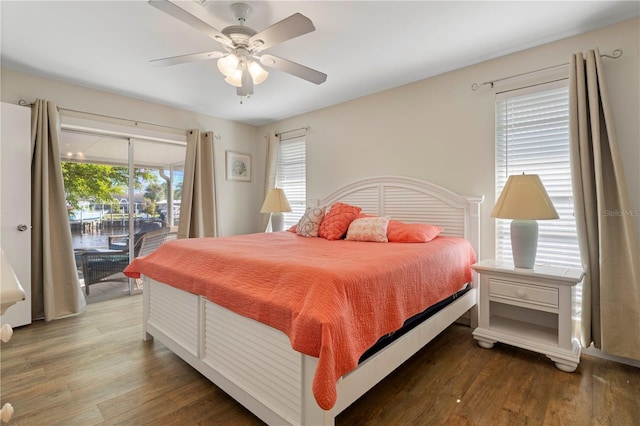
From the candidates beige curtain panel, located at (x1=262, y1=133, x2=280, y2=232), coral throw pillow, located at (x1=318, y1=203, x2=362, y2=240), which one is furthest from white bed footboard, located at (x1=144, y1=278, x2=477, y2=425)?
beige curtain panel, located at (x1=262, y1=133, x2=280, y2=232)

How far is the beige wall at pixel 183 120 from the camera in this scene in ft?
10.2

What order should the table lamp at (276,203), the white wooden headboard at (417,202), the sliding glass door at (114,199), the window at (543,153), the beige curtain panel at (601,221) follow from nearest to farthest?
1. the beige curtain panel at (601,221)
2. the window at (543,153)
3. the white wooden headboard at (417,202)
4. the sliding glass door at (114,199)
5. the table lamp at (276,203)

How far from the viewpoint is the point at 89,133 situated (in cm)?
363

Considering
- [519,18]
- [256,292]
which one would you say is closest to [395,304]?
[256,292]

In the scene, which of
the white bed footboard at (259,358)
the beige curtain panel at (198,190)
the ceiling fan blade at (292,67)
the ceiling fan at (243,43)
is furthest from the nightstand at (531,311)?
the beige curtain panel at (198,190)

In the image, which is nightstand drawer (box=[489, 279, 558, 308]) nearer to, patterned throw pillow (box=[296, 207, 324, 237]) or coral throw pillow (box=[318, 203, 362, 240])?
coral throw pillow (box=[318, 203, 362, 240])

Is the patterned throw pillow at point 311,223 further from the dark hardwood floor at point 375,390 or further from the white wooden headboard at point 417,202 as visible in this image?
the dark hardwood floor at point 375,390

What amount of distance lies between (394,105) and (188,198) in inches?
111

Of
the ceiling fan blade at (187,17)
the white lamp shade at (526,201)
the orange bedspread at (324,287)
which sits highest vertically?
the ceiling fan blade at (187,17)

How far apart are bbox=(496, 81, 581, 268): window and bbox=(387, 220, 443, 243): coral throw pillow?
2.22 ft

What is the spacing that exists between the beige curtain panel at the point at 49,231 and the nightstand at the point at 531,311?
387 centimetres

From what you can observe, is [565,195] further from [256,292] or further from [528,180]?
[256,292]

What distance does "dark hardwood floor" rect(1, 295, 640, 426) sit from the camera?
5.48 ft

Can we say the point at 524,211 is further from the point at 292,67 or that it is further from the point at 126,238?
the point at 126,238
